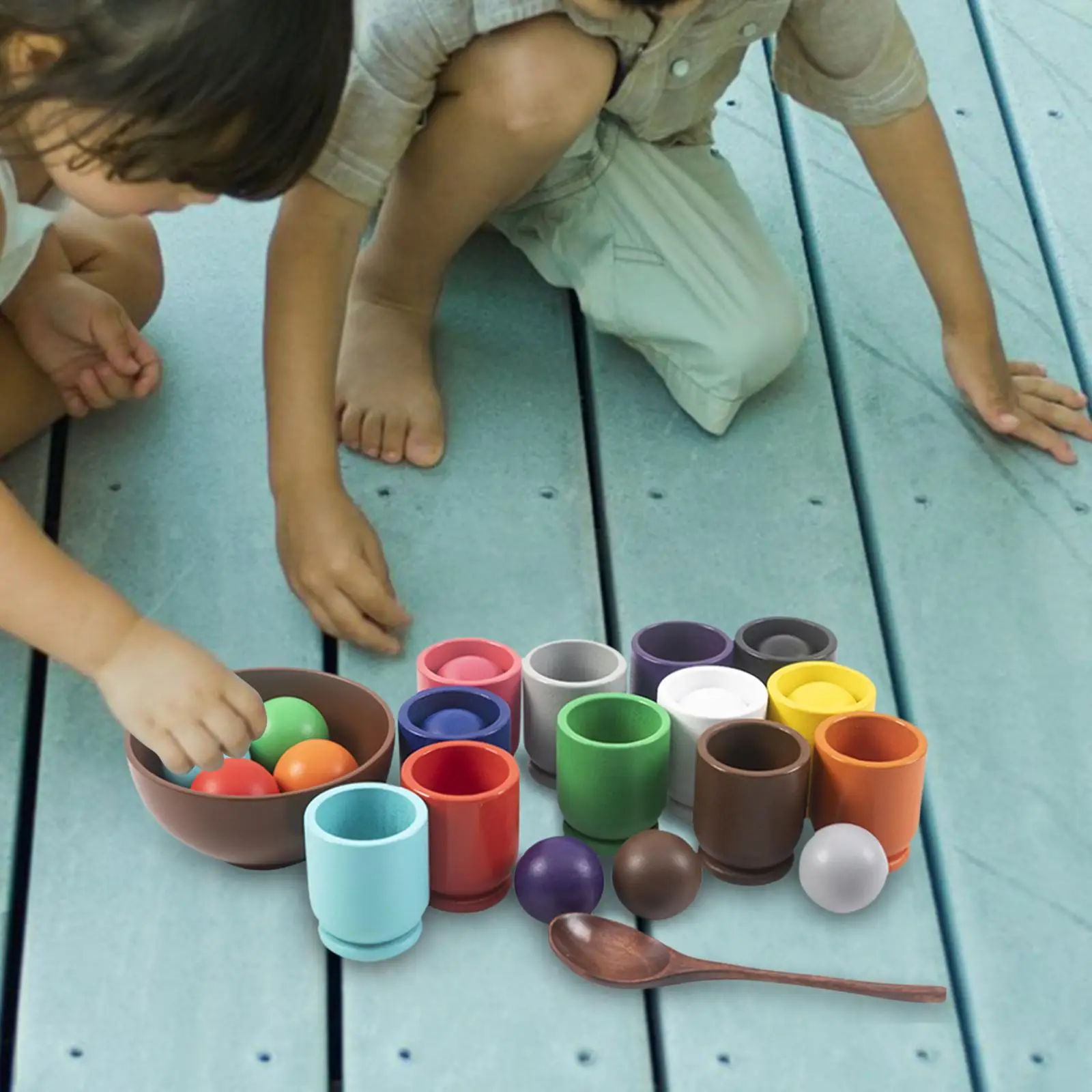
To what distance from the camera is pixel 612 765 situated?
36.7 inches

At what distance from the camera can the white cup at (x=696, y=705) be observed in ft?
3.12

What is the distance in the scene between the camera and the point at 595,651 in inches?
39.6

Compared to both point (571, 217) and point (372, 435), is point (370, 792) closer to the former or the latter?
point (372, 435)

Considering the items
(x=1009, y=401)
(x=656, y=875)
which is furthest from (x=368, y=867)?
(x=1009, y=401)

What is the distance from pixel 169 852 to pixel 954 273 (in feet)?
2.31

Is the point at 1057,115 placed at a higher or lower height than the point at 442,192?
lower

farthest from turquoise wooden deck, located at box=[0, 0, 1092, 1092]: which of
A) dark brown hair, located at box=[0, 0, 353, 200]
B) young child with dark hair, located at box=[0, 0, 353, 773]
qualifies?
dark brown hair, located at box=[0, 0, 353, 200]

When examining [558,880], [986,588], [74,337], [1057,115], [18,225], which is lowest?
[1057,115]

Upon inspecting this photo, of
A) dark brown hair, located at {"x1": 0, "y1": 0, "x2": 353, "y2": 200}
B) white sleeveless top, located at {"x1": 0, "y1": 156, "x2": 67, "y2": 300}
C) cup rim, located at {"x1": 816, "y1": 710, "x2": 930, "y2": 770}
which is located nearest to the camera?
dark brown hair, located at {"x1": 0, "y1": 0, "x2": 353, "y2": 200}

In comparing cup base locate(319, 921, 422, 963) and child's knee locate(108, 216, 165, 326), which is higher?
child's knee locate(108, 216, 165, 326)

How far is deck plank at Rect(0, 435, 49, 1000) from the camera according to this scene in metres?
0.96

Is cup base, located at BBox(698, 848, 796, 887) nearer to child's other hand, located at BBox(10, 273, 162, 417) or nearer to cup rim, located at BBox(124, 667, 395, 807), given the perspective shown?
cup rim, located at BBox(124, 667, 395, 807)

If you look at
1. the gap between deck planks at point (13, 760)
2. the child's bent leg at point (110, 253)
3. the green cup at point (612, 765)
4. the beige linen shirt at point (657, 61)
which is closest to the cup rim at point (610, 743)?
the green cup at point (612, 765)

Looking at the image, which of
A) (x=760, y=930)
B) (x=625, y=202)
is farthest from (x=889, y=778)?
(x=625, y=202)
